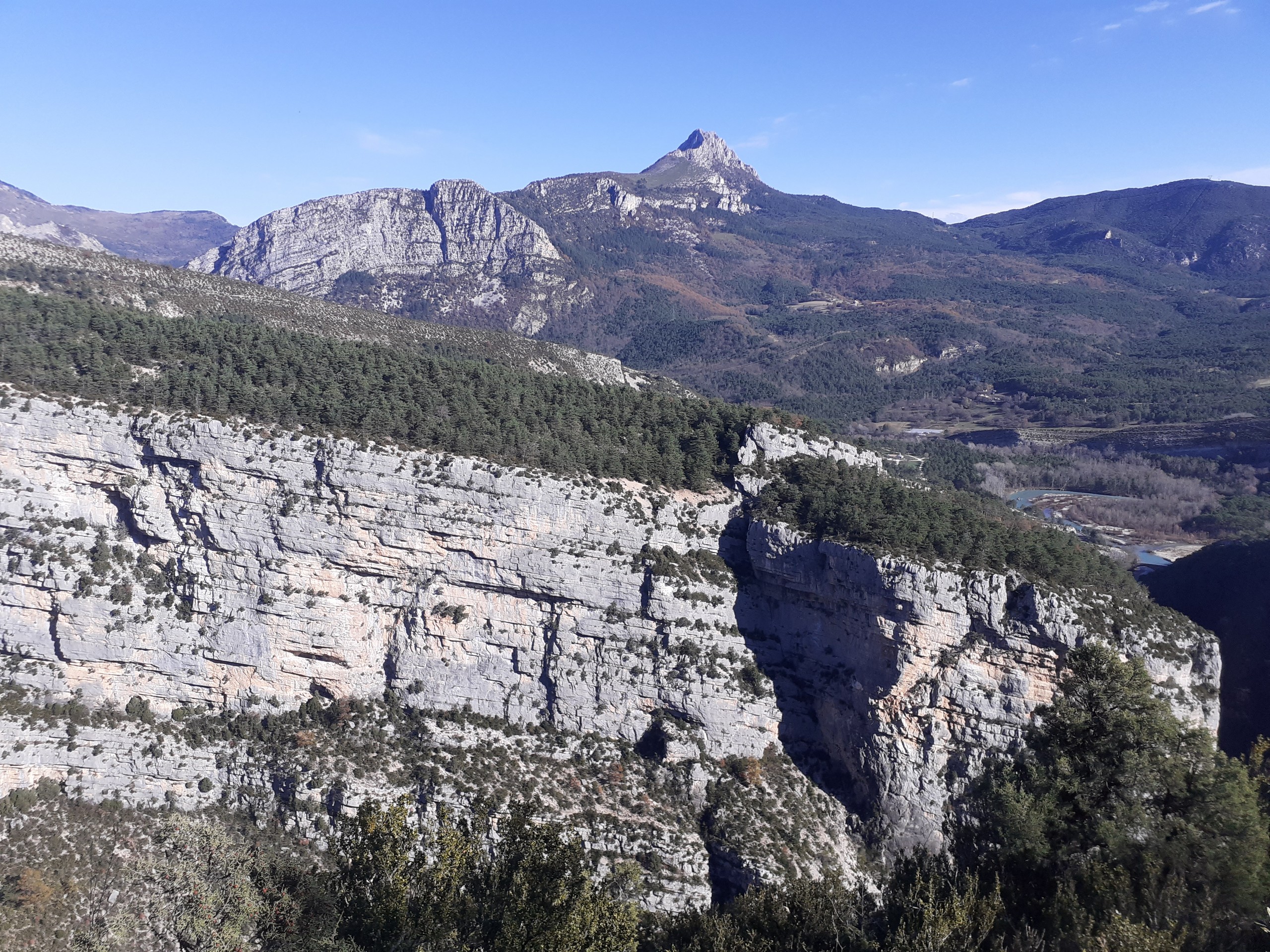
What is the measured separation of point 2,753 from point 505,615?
23.4m

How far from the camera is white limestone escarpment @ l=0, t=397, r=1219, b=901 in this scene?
37.8 metres

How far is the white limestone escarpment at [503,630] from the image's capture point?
37781 millimetres

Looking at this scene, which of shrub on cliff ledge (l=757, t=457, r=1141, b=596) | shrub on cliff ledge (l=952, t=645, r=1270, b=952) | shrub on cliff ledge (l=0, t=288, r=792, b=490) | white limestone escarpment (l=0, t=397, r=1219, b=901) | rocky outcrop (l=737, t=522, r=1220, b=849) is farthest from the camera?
shrub on cliff ledge (l=0, t=288, r=792, b=490)

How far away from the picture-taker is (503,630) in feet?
142

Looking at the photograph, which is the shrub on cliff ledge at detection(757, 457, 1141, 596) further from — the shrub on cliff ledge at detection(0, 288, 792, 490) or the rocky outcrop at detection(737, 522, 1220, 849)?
the shrub on cliff ledge at detection(0, 288, 792, 490)

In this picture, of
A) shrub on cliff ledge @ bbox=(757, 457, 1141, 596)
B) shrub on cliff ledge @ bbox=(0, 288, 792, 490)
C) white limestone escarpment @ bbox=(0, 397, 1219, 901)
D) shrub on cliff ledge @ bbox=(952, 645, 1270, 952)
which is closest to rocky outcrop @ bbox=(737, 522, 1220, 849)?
white limestone escarpment @ bbox=(0, 397, 1219, 901)

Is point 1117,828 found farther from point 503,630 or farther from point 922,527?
point 503,630

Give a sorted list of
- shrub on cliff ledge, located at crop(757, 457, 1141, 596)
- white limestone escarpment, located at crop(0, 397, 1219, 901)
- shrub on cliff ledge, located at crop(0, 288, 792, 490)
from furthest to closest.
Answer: shrub on cliff ledge, located at crop(0, 288, 792, 490) → shrub on cliff ledge, located at crop(757, 457, 1141, 596) → white limestone escarpment, located at crop(0, 397, 1219, 901)

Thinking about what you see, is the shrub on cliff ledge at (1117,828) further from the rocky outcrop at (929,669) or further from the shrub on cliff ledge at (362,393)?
the shrub on cliff ledge at (362,393)

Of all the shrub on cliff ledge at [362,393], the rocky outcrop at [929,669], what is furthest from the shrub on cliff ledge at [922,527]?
the shrub on cliff ledge at [362,393]

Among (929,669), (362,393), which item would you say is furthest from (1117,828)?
(362,393)

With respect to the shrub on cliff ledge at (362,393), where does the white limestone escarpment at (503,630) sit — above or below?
below

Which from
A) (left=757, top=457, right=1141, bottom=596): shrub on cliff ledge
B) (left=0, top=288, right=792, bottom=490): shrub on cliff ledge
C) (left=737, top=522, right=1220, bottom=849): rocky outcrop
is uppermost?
(left=0, top=288, right=792, bottom=490): shrub on cliff ledge

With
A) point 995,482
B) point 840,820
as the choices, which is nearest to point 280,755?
point 840,820
